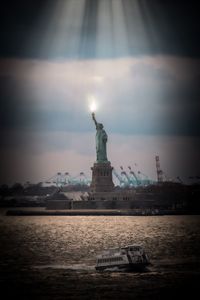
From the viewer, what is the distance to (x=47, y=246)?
117812 mm

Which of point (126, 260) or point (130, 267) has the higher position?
point (126, 260)

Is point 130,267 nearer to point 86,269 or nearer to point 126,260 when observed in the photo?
point 126,260

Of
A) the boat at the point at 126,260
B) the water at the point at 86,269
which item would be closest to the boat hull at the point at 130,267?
the boat at the point at 126,260

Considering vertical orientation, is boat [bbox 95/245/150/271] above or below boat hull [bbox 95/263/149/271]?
above

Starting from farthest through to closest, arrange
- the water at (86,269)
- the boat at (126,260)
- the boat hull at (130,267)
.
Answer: the boat at (126,260) < the boat hull at (130,267) < the water at (86,269)

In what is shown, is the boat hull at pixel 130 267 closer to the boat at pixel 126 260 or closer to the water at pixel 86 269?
the boat at pixel 126 260

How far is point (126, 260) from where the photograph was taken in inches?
3206

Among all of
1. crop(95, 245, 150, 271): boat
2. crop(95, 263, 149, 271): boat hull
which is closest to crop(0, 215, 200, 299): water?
crop(95, 263, 149, 271): boat hull

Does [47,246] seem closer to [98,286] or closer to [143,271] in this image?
[143,271]

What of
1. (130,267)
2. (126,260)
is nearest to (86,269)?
(126,260)

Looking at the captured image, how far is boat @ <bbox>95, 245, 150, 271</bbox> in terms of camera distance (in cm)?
8119

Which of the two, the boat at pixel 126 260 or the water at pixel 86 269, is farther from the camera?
the boat at pixel 126 260

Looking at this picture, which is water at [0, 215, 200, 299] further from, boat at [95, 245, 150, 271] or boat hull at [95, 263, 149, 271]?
boat at [95, 245, 150, 271]

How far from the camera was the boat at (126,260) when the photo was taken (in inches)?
3196
